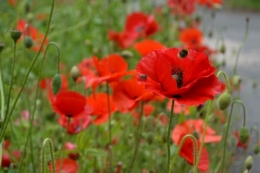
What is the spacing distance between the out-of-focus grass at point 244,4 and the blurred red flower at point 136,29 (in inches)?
238

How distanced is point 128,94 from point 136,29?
1290 millimetres

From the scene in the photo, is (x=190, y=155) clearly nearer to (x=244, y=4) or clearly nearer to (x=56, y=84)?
(x=56, y=84)

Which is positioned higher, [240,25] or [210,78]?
[240,25]

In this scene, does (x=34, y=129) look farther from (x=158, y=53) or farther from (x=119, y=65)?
(x=158, y=53)

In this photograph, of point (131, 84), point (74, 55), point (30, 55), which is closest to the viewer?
point (131, 84)

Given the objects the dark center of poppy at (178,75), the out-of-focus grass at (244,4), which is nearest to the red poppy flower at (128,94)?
the dark center of poppy at (178,75)

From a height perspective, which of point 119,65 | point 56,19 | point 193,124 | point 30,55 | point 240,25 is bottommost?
point 193,124

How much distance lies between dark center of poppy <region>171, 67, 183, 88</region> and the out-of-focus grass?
7678 millimetres

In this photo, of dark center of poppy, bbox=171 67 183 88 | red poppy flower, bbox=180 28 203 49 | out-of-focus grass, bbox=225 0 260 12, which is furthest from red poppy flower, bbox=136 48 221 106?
out-of-focus grass, bbox=225 0 260 12

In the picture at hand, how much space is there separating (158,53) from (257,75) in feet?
8.72

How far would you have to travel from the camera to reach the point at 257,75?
150 inches

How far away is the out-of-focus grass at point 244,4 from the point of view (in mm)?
8867

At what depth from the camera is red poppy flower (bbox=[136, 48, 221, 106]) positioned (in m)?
1.20

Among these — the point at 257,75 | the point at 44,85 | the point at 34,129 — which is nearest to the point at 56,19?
the point at 257,75
